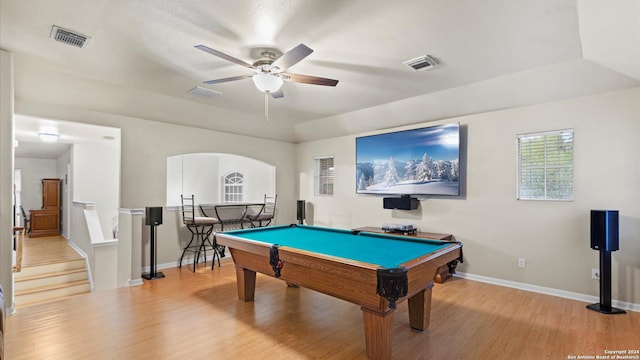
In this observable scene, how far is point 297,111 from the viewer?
5629mm

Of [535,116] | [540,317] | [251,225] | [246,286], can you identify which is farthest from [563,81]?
[251,225]

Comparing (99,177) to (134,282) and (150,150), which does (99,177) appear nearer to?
(150,150)

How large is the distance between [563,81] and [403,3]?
8.43ft

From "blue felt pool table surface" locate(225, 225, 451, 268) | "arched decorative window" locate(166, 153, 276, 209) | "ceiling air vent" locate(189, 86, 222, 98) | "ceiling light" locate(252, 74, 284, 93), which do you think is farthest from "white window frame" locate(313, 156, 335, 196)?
"ceiling light" locate(252, 74, 284, 93)

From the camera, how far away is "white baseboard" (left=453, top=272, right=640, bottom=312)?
136 inches

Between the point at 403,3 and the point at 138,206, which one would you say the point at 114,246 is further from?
the point at 403,3

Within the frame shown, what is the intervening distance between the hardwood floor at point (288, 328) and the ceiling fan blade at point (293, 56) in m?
2.46

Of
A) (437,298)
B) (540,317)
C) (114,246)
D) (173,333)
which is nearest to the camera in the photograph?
(173,333)

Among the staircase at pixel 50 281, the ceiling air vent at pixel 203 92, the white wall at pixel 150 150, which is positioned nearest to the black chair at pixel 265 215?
the white wall at pixel 150 150

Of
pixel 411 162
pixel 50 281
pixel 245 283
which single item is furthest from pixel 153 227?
pixel 411 162

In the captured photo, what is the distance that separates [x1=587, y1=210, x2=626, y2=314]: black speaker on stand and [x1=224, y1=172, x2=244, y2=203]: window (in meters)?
7.92

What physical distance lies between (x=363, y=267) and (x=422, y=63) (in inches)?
94.6

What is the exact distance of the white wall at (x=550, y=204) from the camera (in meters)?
3.48

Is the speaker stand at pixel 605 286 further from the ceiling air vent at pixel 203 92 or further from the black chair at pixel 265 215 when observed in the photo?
the ceiling air vent at pixel 203 92
